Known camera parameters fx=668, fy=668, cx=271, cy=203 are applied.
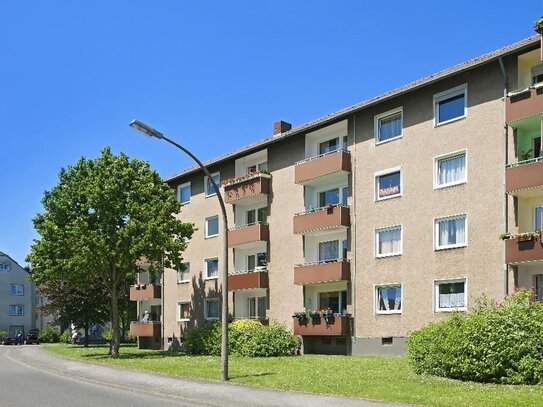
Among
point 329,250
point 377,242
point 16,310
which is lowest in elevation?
point 16,310

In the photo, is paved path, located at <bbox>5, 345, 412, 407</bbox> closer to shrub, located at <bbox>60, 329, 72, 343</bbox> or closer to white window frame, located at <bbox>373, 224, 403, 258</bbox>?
white window frame, located at <bbox>373, 224, 403, 258</bbox>

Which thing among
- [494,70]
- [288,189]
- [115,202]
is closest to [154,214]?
[115,202]

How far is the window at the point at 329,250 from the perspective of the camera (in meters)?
31.7

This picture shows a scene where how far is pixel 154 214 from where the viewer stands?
32969 mm

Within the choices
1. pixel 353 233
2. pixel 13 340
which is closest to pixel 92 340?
pixel 13 340

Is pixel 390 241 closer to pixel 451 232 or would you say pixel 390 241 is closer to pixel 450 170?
pixel 451 232

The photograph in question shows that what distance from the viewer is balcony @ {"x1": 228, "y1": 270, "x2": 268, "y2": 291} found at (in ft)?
114

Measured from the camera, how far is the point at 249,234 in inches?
1403

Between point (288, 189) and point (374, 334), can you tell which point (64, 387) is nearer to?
point (374, 334)

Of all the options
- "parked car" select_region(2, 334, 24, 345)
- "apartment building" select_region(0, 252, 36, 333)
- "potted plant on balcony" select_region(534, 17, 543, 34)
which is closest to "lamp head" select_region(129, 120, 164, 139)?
"potted plant on balcony" select_region(534, 17, 543, 34)

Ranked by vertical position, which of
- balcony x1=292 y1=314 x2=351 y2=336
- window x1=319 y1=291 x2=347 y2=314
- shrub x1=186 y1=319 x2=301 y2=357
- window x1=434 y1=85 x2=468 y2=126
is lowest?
shrub x1=186 y1=319 x2=301 y2=357

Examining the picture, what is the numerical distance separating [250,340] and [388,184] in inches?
359

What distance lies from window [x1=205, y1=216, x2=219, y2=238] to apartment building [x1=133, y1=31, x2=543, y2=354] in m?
0.29

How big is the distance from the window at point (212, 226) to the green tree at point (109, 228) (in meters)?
4.97
